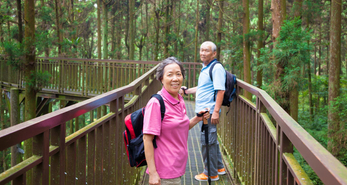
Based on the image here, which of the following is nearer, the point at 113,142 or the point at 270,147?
the point at 270,147

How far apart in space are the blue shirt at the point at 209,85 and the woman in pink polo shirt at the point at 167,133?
129 centimetres

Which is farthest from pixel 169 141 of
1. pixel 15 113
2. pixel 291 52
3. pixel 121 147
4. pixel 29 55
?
pixel 15 113

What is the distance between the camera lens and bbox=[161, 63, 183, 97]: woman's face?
7.38 feet

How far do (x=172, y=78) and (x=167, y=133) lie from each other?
1.38 feet

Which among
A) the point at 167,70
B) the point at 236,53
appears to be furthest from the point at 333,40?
the point at 167,70

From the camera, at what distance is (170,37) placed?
2128 cm

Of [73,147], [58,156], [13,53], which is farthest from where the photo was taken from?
[13,53]

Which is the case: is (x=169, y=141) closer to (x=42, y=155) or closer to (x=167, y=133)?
(x=167, y=133)

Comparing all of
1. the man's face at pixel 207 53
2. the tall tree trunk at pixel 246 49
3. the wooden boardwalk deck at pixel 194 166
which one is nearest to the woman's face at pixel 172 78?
the man's face at pixel 207 53

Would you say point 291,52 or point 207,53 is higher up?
point 291,52

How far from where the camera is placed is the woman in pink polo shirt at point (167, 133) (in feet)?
6.73

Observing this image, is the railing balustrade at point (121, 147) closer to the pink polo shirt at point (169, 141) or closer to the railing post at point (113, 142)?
the railing post at point (113, 142)

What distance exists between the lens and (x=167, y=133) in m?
2.14

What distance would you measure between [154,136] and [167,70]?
52 cm
